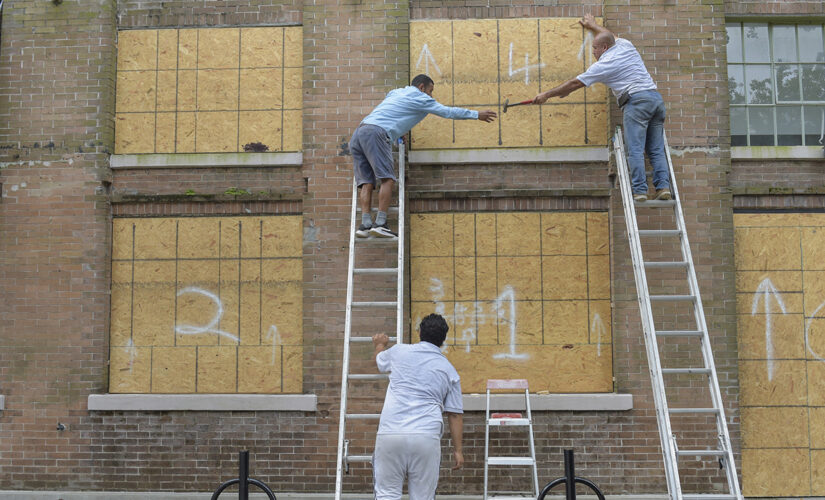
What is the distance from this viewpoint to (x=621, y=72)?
286 inches

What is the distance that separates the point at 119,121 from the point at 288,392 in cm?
346

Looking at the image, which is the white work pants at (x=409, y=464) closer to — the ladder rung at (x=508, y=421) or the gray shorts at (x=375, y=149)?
the ladder rung at (x=508, y=421)

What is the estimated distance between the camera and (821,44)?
27.4 ft

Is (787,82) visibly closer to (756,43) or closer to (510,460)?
(756,43)

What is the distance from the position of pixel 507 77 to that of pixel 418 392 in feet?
13.8

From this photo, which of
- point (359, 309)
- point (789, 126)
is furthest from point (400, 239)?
point (789, 126)

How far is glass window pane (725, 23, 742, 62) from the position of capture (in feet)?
27.3

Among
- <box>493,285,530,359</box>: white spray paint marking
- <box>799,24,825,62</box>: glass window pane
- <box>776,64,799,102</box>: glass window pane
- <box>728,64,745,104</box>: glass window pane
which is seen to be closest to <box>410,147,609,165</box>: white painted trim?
<box>493,285,530,359</box>: white spray paint marking

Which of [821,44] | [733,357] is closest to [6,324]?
[733,357]

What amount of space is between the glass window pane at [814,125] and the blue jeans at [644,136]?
2092 millimetres

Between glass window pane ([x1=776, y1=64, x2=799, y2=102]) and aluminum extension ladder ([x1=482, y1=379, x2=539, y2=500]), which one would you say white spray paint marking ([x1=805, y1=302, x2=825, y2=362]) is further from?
aluminum extension ladder ([x1=482, y1=379, x2=539, y2=500])

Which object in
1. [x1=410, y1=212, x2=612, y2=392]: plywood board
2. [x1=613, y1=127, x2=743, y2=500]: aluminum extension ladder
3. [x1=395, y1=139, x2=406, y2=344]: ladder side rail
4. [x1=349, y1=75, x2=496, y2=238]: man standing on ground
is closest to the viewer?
[x1=613, y1=127, x2=743, y2=500]: aluminum extension ladder

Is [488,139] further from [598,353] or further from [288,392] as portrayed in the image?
[288,392]

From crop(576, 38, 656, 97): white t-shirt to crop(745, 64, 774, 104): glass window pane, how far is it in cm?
170
